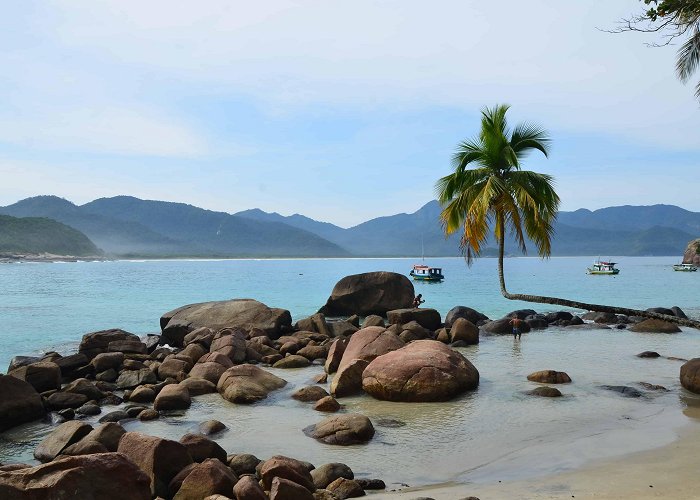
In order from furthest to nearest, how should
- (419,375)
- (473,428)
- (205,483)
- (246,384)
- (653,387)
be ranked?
(653,387) < (246,384) < (419,375) < (473,428) < (205,483)

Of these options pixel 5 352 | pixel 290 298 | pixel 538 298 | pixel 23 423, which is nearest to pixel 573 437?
pixel 538 298

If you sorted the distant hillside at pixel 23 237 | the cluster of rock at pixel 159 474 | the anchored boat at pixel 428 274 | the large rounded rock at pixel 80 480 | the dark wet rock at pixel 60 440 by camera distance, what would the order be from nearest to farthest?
the large rounded rock at pixel 80 480 → the cluster of rock at pixel 159 474 → the dark wet rock at pixel 60 440 → the anchored boat at pixel 428 274 → the distant hillside at pixel 23 237

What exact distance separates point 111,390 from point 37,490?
1111 centimetres

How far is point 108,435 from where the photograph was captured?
33.7ft

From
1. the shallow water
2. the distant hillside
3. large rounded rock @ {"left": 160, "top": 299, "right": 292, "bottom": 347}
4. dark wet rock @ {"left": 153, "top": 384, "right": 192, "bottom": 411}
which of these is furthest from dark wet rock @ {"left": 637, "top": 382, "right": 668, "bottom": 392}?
the distant hillside

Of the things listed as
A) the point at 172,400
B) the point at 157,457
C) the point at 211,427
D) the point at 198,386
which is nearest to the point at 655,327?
the point at 198,386

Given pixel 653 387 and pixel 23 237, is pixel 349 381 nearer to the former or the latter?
pixel 653 387

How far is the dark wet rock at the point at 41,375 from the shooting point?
54.5 feet

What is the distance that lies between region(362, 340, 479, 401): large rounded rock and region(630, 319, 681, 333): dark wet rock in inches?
745

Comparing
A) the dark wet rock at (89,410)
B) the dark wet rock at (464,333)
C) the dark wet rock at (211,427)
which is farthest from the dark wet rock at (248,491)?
the dark wet rock at (464,333)

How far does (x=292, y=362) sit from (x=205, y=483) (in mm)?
12621

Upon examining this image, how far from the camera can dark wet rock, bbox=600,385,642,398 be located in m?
15.5

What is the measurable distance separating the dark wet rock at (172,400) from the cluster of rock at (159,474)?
141 inches

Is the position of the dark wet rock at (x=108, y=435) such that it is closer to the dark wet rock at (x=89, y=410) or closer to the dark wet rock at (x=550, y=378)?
the dark wet rock at (x=89, y=410)
